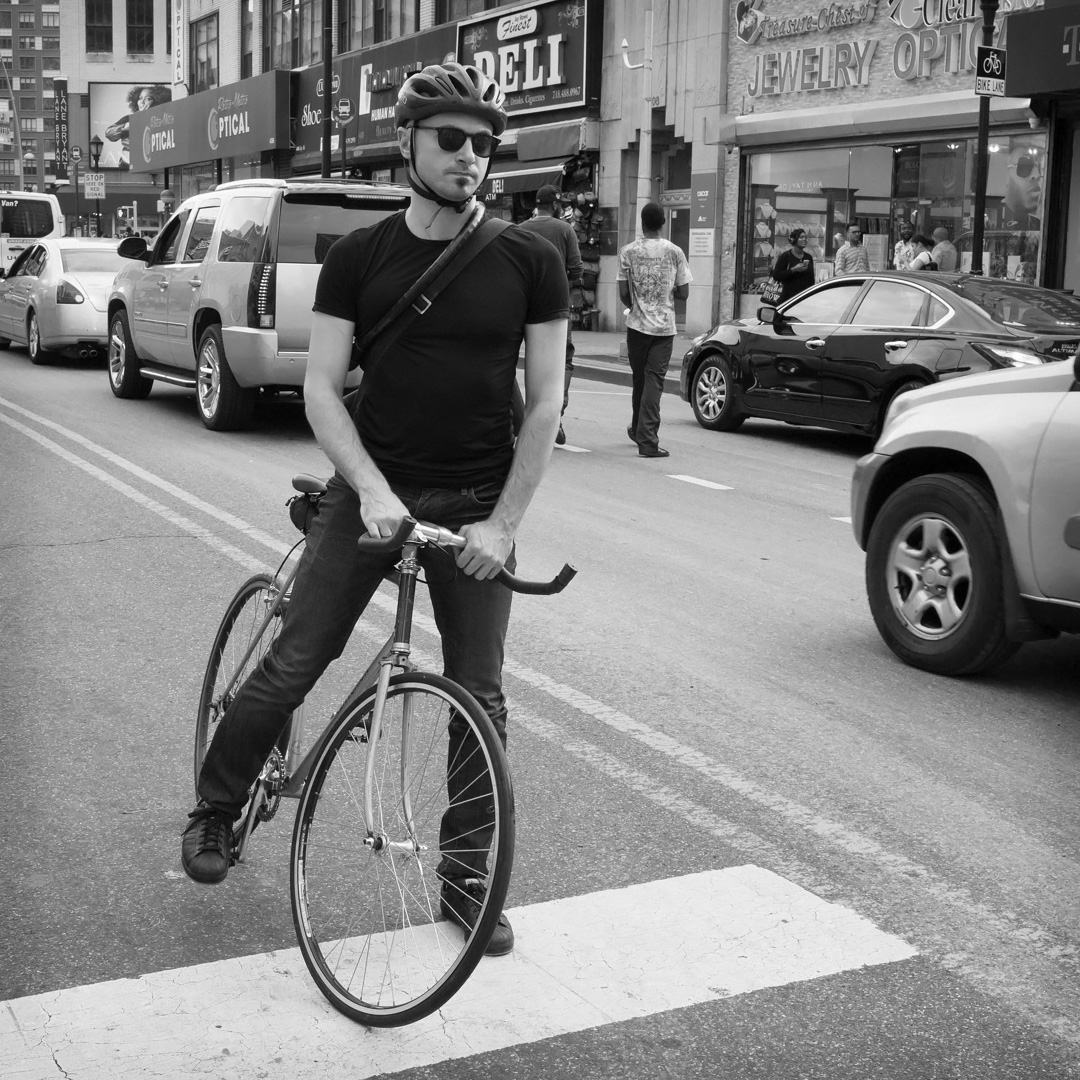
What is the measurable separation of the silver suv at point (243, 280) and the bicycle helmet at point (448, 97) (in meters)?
7.83

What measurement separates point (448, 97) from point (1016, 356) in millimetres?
8968

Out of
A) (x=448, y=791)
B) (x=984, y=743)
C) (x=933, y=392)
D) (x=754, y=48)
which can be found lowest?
(x=984, y=743)

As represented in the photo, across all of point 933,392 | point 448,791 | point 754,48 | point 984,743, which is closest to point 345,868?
point 448,791

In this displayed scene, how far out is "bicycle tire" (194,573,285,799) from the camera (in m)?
4.04

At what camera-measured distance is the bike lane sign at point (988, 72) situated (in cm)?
1573

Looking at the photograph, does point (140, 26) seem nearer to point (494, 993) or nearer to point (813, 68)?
point (813, 68)

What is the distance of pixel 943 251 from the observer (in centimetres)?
2088

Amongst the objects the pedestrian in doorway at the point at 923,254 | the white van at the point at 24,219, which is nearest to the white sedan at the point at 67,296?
the pedestrian in doorway at the point at 923,254

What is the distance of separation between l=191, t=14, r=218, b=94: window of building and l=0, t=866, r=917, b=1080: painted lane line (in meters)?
51.2

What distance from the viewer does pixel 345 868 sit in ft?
11.7

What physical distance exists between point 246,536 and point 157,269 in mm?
6455

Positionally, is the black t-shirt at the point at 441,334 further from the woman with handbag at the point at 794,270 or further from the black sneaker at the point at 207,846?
the woman with handbag at the point at 794,270

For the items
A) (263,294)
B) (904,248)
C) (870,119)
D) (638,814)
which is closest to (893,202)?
(870,119)

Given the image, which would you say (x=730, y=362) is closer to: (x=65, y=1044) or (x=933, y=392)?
(x=933, y=392)
